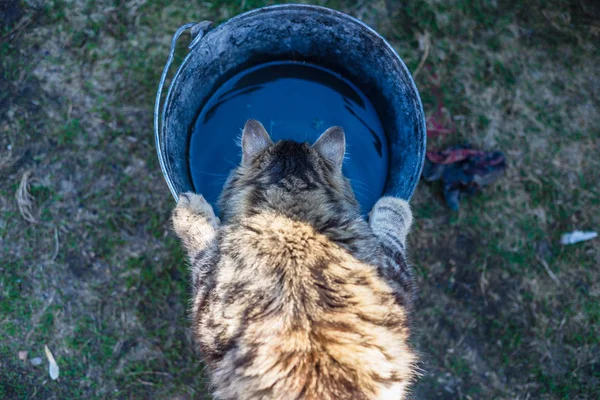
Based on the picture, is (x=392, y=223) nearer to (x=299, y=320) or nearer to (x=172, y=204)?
(x=299, y=320)

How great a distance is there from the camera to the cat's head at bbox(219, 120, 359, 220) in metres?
2.01

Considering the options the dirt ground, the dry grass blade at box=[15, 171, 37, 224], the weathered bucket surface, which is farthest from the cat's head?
the dry grass blade at box=[15, 171, 37, 224]

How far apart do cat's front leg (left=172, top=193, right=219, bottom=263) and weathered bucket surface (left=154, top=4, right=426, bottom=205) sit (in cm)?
10

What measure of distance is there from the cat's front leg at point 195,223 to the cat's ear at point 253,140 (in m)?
0.34

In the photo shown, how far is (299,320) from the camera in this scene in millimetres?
1714

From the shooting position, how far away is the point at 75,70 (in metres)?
3.23

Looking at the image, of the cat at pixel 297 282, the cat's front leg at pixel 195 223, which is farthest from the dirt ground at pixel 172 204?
the cat at pixel 297 282

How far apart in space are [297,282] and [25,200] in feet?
7.98

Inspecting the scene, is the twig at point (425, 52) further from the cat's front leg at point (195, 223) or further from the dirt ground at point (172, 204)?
the cat's front leg at point (195, 223)

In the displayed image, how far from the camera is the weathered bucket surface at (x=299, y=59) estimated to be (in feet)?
7.09

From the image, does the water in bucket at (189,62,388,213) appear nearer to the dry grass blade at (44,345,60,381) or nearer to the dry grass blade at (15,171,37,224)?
the dry grass blade at (15,171,37,224)

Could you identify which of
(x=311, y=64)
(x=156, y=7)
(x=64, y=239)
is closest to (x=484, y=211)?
(x=311, y=64)

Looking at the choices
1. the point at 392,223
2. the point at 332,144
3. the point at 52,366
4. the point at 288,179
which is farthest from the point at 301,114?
the point at 52,366

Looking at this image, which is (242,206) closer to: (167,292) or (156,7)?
(167,292)
